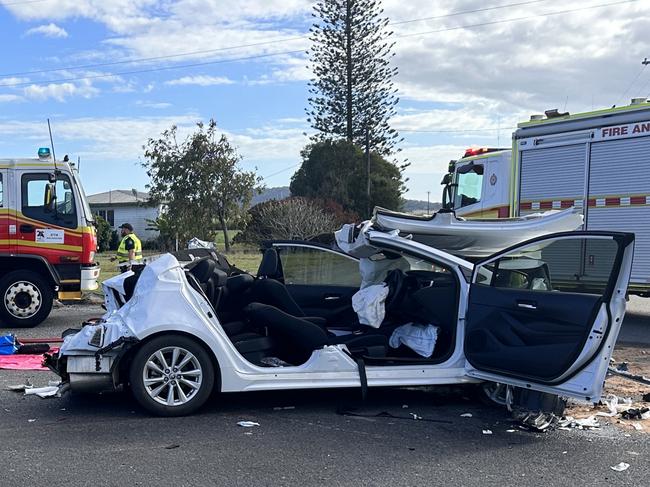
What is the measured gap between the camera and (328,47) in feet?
135

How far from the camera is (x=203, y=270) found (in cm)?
611

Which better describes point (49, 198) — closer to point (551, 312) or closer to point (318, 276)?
point (318, 276)

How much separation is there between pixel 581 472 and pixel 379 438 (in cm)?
140

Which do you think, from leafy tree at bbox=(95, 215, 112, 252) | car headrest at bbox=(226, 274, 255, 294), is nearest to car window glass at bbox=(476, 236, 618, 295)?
car headrest at bbox=(226, 274, 255, 294)

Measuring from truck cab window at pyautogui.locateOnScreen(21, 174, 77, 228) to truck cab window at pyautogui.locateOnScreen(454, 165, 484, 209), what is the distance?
26.0ft

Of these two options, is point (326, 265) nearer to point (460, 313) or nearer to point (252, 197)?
point (460, 313)

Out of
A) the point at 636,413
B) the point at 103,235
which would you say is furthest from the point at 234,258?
the point at 636,413

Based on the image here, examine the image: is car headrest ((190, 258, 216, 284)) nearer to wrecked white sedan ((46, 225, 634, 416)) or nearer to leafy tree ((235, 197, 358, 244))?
wrecked white sedan ((46, 225, 634, 416))

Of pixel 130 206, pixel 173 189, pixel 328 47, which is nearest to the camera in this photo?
pixel 173 189

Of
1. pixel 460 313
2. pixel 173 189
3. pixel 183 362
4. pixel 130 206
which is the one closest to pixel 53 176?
pixel 183 362

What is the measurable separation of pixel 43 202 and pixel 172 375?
6245 mm

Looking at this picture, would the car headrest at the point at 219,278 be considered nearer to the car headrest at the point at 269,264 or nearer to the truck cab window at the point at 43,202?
the car headrest at the point at 269,264

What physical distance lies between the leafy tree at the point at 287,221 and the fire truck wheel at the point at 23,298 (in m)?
18.3

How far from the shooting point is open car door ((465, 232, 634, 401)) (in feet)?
15.9
